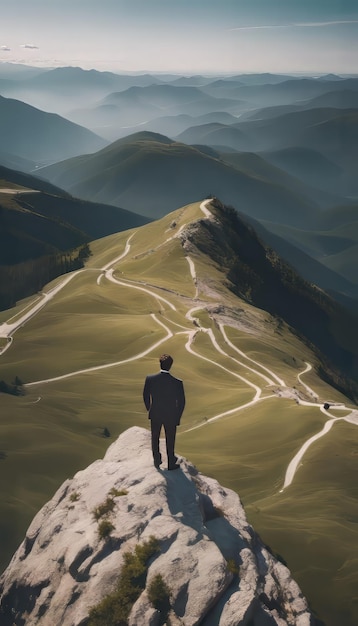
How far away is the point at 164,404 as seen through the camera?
63.3 feet

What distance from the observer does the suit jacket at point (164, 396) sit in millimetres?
19250

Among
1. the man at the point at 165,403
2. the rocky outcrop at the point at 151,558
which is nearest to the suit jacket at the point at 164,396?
the man at the point at 165,403

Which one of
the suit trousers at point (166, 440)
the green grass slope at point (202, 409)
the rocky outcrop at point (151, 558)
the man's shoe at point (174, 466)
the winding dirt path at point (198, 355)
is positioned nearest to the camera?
the rocky outcrop at point (151, 558)

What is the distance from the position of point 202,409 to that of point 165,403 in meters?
38.1

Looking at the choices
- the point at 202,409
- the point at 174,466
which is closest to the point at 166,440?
the point at 174,466

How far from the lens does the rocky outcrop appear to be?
48.1 ft

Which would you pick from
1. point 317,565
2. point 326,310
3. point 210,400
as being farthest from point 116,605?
point 326,310

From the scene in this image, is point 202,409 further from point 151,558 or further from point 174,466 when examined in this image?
point 151,558

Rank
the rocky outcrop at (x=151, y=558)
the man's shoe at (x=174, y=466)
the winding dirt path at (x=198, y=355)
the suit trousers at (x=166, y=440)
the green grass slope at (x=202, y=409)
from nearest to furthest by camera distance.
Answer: the rocky outcrop at (x=151, y=558) → the suit trousers at (x=166, y=440) → the man's shoe at (x=174, y=466) → the green grass slope at (x=202, y=409) → the winding dirt path at (x=198, y=355)

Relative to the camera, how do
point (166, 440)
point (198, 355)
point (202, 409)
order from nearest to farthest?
point (166, 440) < point (202, 409) < point (198, 355)

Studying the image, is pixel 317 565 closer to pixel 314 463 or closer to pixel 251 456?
pixel 314 463

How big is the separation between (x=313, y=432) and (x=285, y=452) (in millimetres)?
4868

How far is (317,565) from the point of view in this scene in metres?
22.5

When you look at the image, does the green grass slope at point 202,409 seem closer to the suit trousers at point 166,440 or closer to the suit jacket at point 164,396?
the suit trousers at point 166,440
